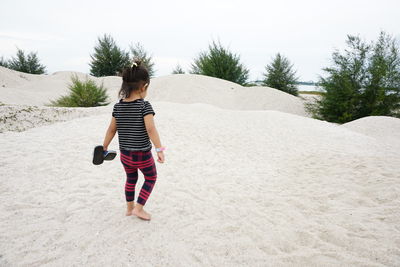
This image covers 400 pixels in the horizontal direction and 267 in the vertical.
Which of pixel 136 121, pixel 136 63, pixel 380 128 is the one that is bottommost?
pixel 136 121

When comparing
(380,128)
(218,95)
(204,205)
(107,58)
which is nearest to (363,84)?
(380,128)

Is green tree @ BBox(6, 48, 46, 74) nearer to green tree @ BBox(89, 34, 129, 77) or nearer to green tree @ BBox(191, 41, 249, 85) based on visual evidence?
green tree @ BBox(89, 34, 129, 77)

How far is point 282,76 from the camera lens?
67.8 feet

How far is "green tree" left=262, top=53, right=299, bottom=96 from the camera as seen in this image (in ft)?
67.1

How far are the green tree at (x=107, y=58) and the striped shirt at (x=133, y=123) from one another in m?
23.5

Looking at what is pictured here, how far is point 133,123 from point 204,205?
1.56 metres

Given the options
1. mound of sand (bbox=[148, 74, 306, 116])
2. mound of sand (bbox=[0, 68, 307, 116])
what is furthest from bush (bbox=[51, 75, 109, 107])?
mound of sand (bbox=[148, 74, 306, 116])

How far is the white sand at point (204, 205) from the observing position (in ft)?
7.13

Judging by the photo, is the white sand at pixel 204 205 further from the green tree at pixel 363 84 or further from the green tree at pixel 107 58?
the green tree at pixel 107 58

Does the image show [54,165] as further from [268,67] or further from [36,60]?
[36,60]

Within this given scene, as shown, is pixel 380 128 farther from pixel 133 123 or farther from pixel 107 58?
pixel 107 58

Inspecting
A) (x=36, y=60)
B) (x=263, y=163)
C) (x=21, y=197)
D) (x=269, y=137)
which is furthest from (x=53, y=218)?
(x=36, y=60)

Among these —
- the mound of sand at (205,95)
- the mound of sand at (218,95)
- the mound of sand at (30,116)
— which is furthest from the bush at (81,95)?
the mound of sand at (218,95)

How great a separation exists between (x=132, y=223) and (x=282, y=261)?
5.11 ft
